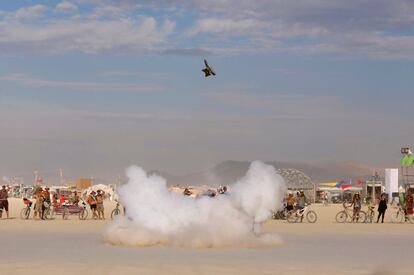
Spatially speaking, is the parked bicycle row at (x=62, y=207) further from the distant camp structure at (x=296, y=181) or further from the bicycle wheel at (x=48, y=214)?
the distant camp structure at (x=296, y=181)

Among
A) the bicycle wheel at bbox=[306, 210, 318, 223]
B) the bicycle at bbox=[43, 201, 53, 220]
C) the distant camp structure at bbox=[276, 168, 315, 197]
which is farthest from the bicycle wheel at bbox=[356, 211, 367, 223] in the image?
the distant camp structure at bbox=[276, 168, 315, 197]

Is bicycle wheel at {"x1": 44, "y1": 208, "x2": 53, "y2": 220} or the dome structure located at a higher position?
the dome structure

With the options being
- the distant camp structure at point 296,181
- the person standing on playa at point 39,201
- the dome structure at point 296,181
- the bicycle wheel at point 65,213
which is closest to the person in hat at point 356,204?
the bicycle wheel at point 65,213

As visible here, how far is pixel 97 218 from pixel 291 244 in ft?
61.6

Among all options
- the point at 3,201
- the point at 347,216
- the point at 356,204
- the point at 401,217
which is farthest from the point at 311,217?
the point at 3,201

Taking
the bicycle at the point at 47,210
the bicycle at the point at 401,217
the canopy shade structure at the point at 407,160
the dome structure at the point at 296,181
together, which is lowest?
the bicycle at the point at 401,217

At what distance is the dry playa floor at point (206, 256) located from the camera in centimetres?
1752

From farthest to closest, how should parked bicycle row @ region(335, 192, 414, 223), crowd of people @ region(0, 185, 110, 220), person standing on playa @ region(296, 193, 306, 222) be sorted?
Answer: 1. person standing on playa @ region(296, 193, 306, 222)
2. parked bicycle row @ region(335, 192, 414, 223)
3. crowd of people @ region(0, 185, 110, 220)

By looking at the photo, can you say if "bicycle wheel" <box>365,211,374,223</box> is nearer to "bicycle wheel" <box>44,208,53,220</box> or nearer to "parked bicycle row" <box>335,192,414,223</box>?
"parked bicycle row" <box>335,192,414,223</box>

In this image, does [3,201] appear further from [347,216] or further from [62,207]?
[347,216]

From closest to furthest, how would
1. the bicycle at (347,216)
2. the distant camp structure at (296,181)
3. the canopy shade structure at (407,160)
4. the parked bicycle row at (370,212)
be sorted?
the parked bicycle row at (370,212)
the bicycle at (347,216)
the canopy shade structure at (407,160)
the distant camp structure at (296,181)

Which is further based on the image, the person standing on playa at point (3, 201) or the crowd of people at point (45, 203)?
the person standing on playa at point (3, 201)

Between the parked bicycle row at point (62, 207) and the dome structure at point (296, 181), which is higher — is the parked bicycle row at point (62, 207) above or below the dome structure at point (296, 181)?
below

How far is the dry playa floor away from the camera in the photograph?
17516 millimetres
